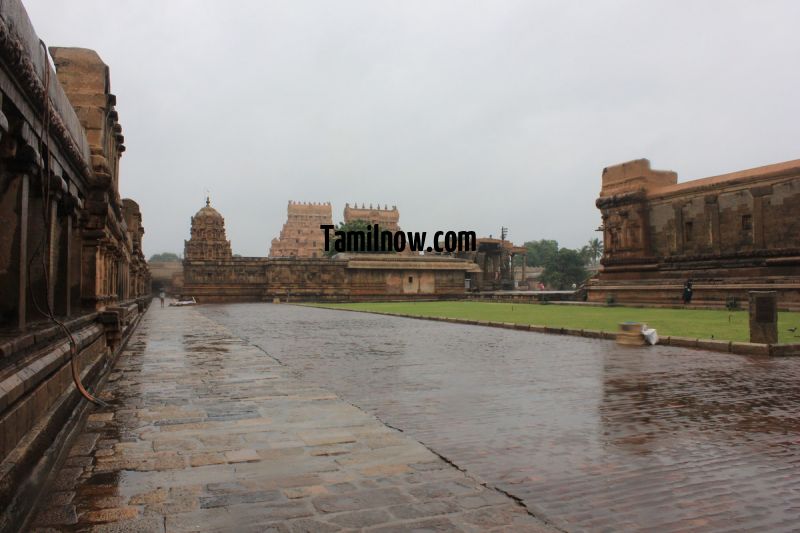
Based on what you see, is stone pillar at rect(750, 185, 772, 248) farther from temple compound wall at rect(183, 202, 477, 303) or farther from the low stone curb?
temple compound wall at rect(183, 202, 477, 303)

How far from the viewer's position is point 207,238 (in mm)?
55500

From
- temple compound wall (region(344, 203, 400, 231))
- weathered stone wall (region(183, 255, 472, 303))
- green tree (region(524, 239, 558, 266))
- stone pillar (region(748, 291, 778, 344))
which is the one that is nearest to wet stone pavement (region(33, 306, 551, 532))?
stone pillar (region(748, 291, 778, 344))

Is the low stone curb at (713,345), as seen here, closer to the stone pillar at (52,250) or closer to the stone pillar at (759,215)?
the stone pillar at (52,250)

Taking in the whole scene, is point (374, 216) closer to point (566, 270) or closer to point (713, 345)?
point (566, 270)

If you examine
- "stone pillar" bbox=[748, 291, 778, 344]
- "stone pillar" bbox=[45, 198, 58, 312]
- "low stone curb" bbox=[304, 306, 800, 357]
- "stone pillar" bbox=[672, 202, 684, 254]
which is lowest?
"low stone curb" bbox=[304, 306, 800, 357]

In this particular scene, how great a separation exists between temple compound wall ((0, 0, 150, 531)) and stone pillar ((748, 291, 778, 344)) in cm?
971

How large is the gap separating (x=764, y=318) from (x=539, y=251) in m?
106

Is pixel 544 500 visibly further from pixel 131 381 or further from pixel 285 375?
pixel 131 381

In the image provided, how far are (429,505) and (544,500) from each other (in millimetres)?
622

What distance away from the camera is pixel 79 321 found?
6.14 metres

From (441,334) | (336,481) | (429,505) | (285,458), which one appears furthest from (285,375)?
(441,334)

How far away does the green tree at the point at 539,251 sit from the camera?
11088 centimetres

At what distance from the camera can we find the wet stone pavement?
2.78m

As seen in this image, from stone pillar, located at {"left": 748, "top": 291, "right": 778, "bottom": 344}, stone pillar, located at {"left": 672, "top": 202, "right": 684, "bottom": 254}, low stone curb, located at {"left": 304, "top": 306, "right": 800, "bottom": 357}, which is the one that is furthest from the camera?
stone pillar, located at {"left": 672, "top": 202, "right": 684, "bottom": 254}
